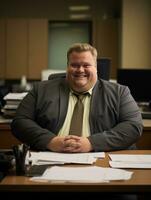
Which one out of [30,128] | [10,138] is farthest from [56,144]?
[10,138]

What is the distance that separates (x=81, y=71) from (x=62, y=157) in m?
0.67

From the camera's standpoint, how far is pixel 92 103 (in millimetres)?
2305

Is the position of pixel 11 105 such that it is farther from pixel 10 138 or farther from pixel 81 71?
pixel 81 71

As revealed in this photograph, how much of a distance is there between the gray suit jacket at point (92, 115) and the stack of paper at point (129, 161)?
0.59 feet

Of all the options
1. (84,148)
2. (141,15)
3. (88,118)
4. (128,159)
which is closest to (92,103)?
(88,118)

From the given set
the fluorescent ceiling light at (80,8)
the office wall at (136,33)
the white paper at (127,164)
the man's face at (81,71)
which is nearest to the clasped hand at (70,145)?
the white paper at (127,164)

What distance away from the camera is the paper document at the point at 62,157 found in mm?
1777

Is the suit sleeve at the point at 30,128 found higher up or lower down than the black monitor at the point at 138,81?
lower down

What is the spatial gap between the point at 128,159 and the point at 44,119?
2.03 ft

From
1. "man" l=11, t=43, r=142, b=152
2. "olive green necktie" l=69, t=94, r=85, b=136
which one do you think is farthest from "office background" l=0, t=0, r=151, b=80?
"olive green necktie" l=69, t=94, r=85, b=136

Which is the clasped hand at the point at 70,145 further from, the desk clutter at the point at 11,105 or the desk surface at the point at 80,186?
the desk clutter at the point at 11,105

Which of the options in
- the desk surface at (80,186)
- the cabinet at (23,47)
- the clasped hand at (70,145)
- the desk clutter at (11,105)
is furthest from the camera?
the cabinet at (23,47)

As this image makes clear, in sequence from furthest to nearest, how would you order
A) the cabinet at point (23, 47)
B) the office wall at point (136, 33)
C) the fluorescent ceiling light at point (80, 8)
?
the fluorescent ceiling light at point (80, 8)
the cabinet at point (23, 47)
the office wall at point (136, 33)

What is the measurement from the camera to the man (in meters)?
2.14
